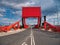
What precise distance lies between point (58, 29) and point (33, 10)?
38033mm

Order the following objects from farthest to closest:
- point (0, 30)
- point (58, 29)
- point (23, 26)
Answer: point (23, 26) < point (58, 29) < point (0, 30)

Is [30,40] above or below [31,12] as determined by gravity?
below

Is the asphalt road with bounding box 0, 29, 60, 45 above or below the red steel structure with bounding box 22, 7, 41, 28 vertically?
below

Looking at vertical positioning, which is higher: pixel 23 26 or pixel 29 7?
pixel 29 7

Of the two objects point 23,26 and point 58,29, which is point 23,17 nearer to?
point 23,26

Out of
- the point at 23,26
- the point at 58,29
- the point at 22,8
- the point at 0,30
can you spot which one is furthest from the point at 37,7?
Result: the point at 0,30

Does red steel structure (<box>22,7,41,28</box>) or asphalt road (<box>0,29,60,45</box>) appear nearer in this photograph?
asphalt road (<box>0,29,60,45</box>)

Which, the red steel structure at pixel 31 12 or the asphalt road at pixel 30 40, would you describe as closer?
the asphalt road at pixel 30 40

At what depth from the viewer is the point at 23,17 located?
8700cm

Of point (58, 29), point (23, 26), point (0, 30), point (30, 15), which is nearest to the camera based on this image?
point (0, 30)

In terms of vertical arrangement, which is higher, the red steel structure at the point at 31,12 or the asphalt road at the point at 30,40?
the red steel structure at the point at 31,12

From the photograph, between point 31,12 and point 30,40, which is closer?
point 30,40

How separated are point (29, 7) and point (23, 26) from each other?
488 inches

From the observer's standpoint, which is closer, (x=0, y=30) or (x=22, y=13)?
(x=0, y=30)
